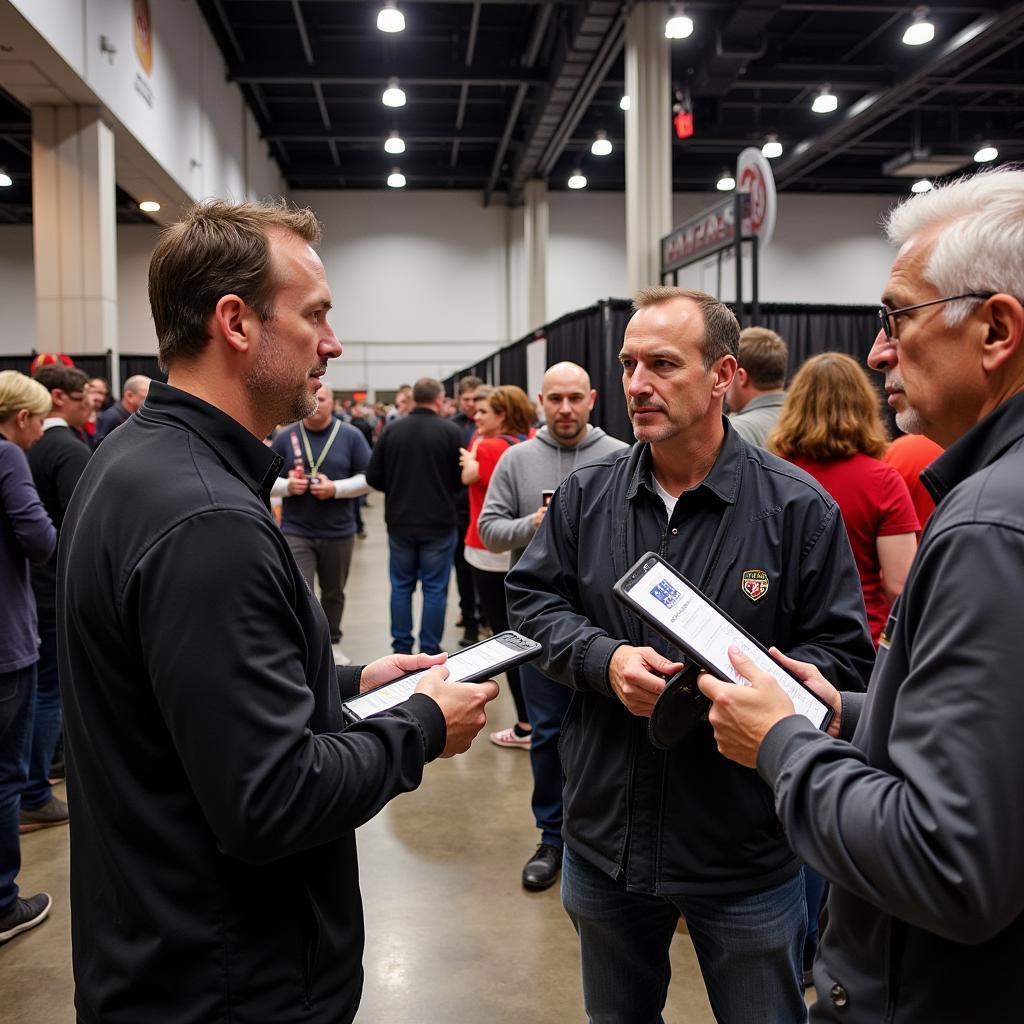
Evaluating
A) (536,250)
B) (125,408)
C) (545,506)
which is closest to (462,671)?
(545,506)

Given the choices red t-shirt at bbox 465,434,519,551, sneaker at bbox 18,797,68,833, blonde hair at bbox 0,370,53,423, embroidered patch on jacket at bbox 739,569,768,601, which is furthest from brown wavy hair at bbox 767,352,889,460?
sneaker at bbox 18,797,68,833

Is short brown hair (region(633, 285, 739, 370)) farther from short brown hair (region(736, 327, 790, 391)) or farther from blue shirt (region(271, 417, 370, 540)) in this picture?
blue shirt (region(271, 417, 370, 540))

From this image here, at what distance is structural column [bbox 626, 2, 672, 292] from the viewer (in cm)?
993

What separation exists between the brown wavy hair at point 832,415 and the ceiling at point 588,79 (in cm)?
845

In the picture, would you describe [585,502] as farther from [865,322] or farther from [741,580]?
[865,322]

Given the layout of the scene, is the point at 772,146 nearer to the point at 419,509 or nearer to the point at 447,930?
the point at 419,509

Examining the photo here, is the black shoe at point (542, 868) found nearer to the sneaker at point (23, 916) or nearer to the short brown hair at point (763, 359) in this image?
the sneaker at point (23, 916)

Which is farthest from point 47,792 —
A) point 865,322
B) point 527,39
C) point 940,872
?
point 527,39

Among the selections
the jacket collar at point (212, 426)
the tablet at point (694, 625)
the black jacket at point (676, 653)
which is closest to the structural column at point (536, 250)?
the black jacket at point (676, 653)

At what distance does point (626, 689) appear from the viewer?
5.23ft

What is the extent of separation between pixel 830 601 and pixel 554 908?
6.29 ft

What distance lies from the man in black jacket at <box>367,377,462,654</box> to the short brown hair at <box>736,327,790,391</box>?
2.75 metres

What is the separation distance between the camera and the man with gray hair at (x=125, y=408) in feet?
20.1

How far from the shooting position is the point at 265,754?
3.50 feet
